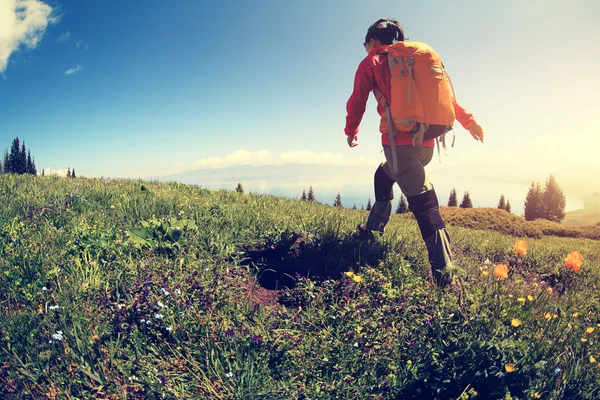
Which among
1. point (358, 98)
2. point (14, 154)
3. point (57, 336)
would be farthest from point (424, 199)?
point (14, 154)

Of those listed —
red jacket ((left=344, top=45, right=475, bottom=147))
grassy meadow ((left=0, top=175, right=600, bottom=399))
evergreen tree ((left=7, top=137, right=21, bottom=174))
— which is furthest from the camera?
evergreen tree ((left=7, top=137, right=21, bottom=174))

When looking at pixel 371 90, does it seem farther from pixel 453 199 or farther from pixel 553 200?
pixel 553 200

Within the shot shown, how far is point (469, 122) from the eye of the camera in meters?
4.66

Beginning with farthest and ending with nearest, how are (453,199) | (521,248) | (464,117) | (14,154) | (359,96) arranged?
(14,154), (453,199), (464,117), (359,96), (521,248)

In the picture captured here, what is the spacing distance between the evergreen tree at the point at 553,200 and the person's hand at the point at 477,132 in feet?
Result: 147

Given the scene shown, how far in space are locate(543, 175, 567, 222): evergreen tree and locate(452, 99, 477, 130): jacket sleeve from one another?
1764 inches

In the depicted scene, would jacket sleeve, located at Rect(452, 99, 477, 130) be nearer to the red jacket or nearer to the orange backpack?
the red jacket

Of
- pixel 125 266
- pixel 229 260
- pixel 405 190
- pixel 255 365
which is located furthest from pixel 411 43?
pixel 125 266

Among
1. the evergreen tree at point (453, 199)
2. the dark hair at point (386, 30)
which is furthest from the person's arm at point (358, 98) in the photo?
the evergreen tree at point (453, 199)

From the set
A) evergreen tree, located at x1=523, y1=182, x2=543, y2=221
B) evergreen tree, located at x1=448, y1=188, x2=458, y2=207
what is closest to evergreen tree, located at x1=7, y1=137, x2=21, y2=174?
evergreen tree, located at x1=448, y1=188, x2=458, y2=207

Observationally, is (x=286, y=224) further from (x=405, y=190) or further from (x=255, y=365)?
(x=255, y=365)

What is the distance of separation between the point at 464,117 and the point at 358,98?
1431mm

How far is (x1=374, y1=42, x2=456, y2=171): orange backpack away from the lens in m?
4.00

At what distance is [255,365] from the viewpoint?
2719mm
